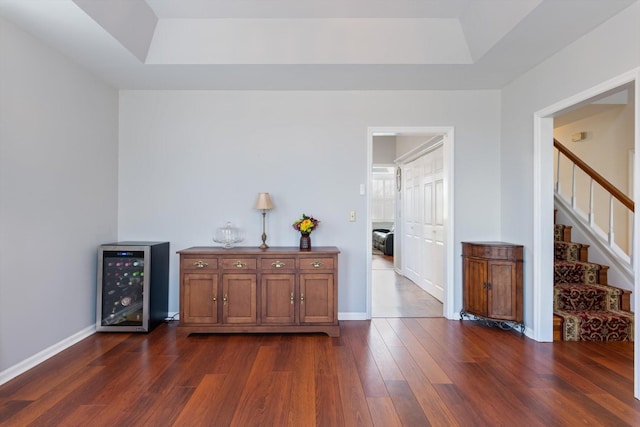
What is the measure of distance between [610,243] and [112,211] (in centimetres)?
529

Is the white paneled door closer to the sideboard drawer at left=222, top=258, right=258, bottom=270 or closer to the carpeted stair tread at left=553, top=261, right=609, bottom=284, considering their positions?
the carpeted stair tread at left=553, top=261, right=609, bottom=284

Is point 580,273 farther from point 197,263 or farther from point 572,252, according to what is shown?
point 197,263

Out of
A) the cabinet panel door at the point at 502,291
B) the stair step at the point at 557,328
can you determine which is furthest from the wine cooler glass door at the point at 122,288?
the stair step at the point at 557,328

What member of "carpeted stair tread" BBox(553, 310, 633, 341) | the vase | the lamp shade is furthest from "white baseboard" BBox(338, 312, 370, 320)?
"carpeted stair tread" BBox(553, 310, 633, 341)

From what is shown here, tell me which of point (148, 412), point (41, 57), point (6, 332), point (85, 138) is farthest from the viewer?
point (85, 138)

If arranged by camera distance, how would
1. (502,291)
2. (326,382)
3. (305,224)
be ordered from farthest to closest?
→ (305,224), (502,291), (326,382)

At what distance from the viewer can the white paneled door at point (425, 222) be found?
457 centimetres

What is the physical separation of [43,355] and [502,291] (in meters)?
4.05

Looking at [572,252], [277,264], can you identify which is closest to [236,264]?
[277,264]

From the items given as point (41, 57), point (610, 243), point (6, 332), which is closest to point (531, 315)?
point (610, 243)

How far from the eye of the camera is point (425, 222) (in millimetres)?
5113

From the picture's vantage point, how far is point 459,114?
3695 millimetres

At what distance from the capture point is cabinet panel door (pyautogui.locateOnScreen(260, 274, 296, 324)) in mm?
3182

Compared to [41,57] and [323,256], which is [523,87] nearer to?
[323,256]
